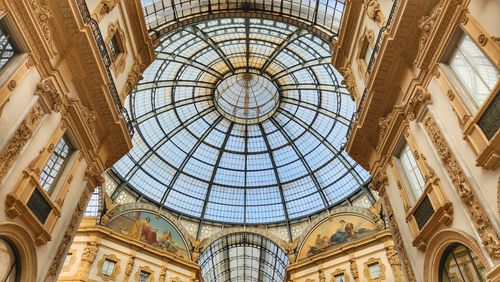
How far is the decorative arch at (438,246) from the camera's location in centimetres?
952

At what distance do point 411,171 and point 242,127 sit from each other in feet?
90.0

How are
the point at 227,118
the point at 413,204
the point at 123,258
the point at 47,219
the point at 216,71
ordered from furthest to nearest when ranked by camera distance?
the point at 227,118
the point at 216,71
the point at 123,258
the point at 413,204
the point at 47,219

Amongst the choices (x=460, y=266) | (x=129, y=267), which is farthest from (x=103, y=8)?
(x=129, y=267)

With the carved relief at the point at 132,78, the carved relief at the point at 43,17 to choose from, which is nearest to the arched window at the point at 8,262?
the carved relief at the point at 43,17

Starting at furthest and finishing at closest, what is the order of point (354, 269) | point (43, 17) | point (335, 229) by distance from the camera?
point (335, 229)
point (354, 269)
point (43, 17)

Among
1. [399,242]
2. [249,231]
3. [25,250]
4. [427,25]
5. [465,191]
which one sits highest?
[249,231]

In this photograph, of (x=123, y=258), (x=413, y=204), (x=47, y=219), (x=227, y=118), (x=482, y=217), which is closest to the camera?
(x=482, y=217)

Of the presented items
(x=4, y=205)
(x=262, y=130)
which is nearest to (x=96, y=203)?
(x=262, y=130)

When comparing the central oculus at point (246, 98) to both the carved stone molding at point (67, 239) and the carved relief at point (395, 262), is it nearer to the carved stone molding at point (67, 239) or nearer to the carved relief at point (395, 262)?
the carved relief at point (395, 262)

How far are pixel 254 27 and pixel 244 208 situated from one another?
20.4 meters

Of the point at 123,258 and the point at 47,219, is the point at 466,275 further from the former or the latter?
the point at 123,258

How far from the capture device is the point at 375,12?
1512 cm

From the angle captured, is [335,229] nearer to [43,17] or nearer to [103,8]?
[103,8]

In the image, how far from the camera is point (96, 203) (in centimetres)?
3052
